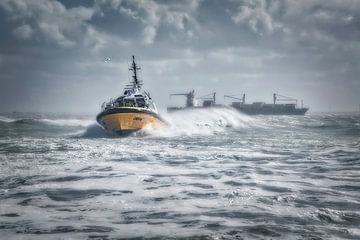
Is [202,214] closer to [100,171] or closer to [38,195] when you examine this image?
[38,195]

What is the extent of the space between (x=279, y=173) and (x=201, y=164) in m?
2.89

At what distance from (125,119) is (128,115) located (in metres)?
0.40

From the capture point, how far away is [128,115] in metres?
24.7

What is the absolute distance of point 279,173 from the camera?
934 centimetres

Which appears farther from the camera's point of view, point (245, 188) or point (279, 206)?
point (245, 188)

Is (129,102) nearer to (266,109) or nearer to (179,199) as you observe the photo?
(179,199)

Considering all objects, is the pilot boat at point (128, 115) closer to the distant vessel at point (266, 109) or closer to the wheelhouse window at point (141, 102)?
the wheelhouse window at point (141, 102)

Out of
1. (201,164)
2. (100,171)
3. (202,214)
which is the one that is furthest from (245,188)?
(100,171)

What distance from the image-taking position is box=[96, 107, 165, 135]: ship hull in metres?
24.5

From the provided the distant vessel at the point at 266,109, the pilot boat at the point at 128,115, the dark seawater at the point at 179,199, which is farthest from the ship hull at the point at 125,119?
the distant vessel at the point at 266,109

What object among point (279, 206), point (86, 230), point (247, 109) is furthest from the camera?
point (247, 109)

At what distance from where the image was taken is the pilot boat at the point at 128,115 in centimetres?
2461

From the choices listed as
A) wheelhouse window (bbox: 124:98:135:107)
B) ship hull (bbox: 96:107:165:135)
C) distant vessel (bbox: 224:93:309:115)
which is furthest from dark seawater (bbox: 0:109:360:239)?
distant vessel (bbox: 224:93:309:115)

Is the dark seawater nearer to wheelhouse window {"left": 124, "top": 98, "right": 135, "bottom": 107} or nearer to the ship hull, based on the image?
the ship hull
